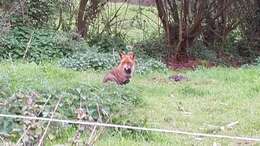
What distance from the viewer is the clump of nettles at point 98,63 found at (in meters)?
12.1

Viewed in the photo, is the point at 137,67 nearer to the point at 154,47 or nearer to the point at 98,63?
the point at 98,63

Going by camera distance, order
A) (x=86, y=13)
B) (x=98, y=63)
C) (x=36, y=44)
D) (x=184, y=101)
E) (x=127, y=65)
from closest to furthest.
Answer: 1. (x=184, y=101)
2. (x=127, y=65)
3. (x=98, y=63)
4. (x=36, y=44)
5. (x=86, y=13)

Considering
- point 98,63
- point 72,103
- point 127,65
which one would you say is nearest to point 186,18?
point 98,63

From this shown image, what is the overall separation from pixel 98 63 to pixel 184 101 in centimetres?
357

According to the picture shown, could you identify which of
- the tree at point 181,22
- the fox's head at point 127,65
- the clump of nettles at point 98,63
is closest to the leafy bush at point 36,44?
the clump of nettles at point 98,63

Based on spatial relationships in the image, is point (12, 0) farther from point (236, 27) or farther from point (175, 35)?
point (236, 27)

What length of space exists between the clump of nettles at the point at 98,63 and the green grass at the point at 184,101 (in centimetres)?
51

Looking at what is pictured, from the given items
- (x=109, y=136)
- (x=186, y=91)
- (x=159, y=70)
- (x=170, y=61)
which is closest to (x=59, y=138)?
(x=109, y=136)

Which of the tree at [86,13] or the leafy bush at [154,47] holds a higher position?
the tree at [86,13]

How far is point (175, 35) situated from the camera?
1530 centimetres

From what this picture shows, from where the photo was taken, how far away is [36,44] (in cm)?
1337

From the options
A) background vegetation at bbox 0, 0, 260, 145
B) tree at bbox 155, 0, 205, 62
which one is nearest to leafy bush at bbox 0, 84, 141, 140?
background vegetation at bbox 0, 0, 260, 145

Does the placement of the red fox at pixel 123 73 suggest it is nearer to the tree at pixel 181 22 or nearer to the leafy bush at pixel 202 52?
the tree at pixel 181 22

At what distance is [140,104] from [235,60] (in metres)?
7.60
